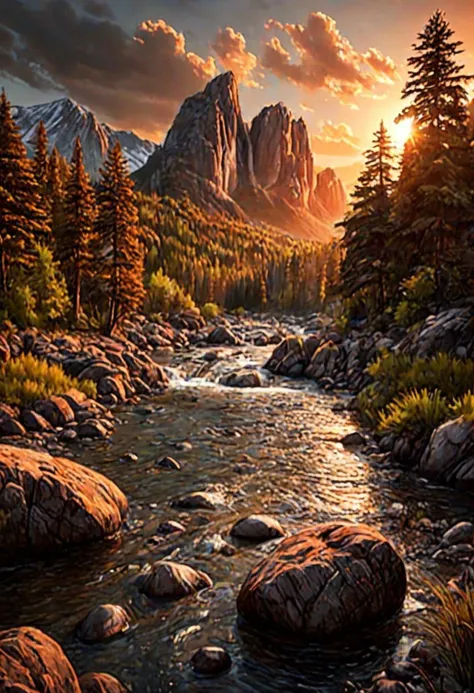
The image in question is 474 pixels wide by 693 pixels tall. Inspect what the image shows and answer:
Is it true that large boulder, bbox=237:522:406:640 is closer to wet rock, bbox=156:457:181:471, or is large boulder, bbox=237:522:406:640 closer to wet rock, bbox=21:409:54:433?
wet rock, bbox=156:457:181:471

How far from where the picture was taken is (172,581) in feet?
23.0

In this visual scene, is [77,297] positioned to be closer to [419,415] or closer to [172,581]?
[419,415]

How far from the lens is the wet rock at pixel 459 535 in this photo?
26.3 feet

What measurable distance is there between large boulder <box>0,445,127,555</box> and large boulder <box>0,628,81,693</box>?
3608 millimetres

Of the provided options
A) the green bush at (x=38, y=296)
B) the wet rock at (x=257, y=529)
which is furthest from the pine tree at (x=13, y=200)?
the wet rock at (x=257, y=529)

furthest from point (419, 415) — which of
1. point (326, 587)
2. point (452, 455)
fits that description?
point (326, 587)

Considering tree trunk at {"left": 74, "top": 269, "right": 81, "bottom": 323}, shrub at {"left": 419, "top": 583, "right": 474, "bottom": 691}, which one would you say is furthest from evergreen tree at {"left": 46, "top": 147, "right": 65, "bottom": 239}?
shrub at {"left": 419, "top": 583, "right": 474, "bottom": 691}

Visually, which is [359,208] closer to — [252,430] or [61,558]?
[252,430]

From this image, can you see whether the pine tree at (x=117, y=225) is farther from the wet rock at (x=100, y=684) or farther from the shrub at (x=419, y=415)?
the wet rock at (x=100, y=684)

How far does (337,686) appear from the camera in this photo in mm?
5141

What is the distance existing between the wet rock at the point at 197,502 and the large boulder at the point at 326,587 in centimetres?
350

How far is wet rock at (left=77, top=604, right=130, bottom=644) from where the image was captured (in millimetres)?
5949

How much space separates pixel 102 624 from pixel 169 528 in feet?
9.52

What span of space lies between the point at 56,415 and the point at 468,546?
12863 mm
